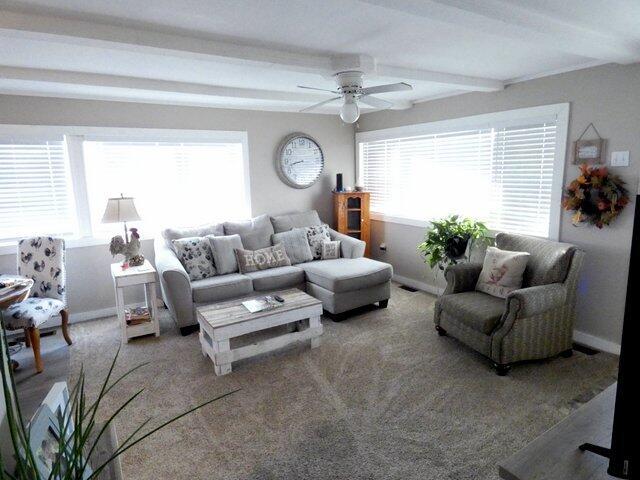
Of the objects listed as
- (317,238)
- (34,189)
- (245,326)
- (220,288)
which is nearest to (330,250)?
(317,238)

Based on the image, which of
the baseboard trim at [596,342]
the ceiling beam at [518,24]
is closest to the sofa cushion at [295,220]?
the baseboard trim at [596,342]

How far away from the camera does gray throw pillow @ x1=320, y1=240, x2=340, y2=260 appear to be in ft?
15.7

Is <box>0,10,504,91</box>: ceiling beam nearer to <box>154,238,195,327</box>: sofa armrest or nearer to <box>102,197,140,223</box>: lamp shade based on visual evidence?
<box>102,197,140,223</box>: lamp shade

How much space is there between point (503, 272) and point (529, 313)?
1.64 feet

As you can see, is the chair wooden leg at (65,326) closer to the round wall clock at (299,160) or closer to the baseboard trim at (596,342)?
the round wall clock at (299,160)

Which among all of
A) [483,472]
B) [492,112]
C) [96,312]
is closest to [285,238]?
[96,312]

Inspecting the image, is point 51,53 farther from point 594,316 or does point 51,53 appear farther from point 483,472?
point 594,316

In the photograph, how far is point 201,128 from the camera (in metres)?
4.62

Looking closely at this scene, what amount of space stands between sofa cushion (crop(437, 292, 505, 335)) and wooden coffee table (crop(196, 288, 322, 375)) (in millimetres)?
1125

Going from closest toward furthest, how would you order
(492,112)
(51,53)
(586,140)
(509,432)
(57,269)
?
(509,432) → (51,53) → (586,140) → (57,269) → (492,112)

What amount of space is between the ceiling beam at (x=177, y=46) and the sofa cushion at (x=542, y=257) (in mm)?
1674

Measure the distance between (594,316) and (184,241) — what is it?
3908mm

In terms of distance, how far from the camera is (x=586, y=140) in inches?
127

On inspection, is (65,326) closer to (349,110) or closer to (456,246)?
(349,110)
